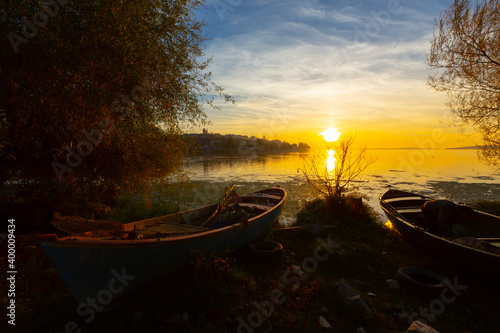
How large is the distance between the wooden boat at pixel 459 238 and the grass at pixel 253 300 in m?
0.57

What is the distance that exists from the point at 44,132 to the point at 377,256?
442 inches

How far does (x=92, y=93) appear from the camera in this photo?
6.54 metres

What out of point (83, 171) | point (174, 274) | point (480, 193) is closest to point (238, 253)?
point (174, 274)

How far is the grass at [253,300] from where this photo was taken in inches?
168

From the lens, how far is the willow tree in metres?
5.81

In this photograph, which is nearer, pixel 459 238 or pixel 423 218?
pixel 459 238

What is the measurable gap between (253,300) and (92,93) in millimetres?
6846

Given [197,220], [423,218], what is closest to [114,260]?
[197,220]

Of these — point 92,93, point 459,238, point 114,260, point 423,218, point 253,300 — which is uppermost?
point 92,93

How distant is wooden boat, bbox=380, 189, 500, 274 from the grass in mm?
568

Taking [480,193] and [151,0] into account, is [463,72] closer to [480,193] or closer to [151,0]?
[480,193]

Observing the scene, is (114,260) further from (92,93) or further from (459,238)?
(459,238)

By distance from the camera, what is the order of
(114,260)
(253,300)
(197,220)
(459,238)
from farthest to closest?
(197,220) → (459,238) → (253,300) → (114,260)

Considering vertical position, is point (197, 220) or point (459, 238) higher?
point (459, 238)
